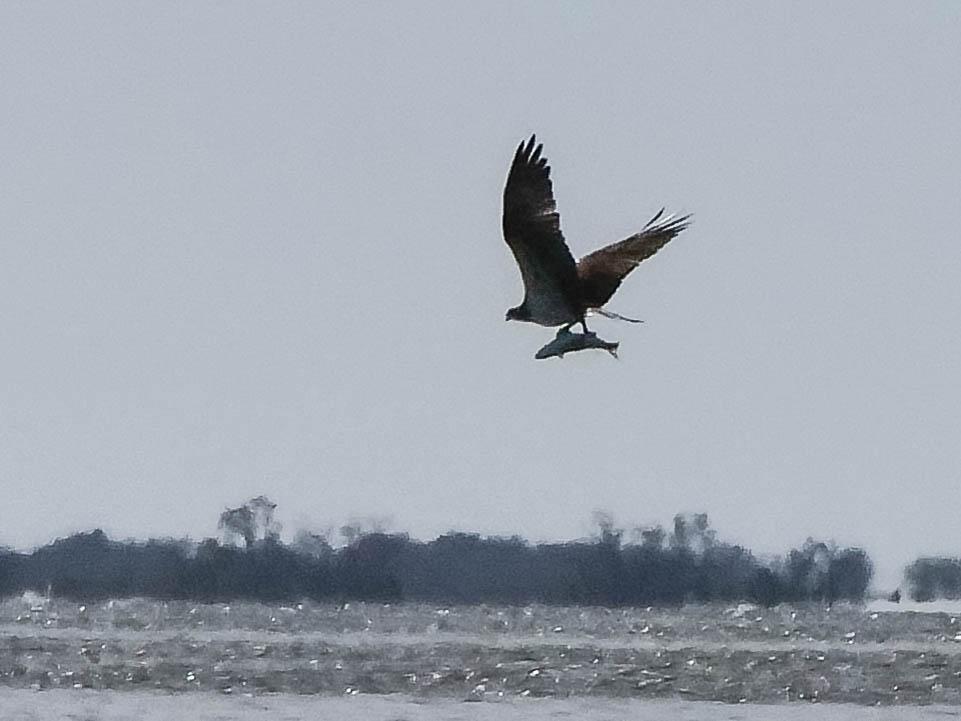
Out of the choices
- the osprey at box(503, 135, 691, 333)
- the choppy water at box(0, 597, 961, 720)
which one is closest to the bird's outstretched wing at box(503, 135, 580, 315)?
the osprey at box(503, 135, 691, 333)

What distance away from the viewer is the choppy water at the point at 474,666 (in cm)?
4072

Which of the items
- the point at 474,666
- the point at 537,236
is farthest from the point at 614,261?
the point at 474,666

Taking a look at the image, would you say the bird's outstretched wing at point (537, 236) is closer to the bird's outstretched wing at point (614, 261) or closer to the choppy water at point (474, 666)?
the bird's outstretched wing at point (614, 261)

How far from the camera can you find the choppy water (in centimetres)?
4072

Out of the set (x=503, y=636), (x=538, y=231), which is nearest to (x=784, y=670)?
(x=503, y=636)

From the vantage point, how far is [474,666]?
50781 millimetres

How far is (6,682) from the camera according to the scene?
143 ft

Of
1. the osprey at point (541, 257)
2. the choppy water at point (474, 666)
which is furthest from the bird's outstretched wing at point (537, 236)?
the choppy water at point (474, 666)

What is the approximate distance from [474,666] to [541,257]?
113 feet

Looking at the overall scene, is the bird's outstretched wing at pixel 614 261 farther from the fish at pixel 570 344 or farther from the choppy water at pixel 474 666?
the choppy water at pixel 474 666

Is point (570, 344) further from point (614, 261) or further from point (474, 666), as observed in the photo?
point (474, 666)

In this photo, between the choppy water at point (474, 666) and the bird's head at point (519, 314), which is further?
the choppy water at point (474, 666)

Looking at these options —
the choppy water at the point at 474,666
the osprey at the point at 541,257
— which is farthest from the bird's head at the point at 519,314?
the choppy water at the point at 474,666

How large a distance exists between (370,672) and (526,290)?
31378 mm
